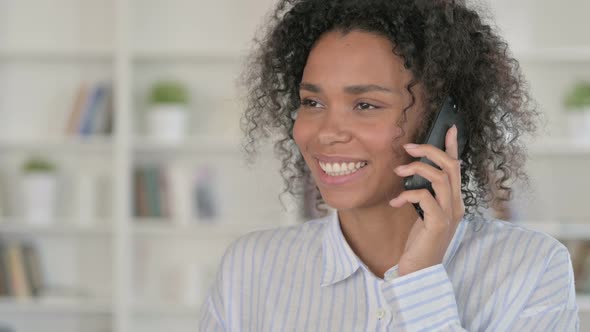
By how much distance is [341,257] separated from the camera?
153 cm

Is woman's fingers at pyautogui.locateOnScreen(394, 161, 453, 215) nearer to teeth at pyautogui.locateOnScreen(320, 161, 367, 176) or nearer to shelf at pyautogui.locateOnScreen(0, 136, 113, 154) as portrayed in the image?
teeth at pyautogui.locateOnScreen(320, 161, 367, 176)

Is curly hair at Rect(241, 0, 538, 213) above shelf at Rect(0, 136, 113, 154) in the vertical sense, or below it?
above

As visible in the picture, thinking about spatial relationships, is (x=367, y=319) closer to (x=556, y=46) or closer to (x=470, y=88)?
(x=470, y=88)

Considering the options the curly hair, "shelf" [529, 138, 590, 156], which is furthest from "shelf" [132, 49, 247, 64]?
the curly hair

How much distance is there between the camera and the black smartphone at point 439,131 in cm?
143

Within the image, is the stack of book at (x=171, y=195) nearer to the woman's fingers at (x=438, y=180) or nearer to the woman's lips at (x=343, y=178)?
the woman's lips at (x=343, y=178)

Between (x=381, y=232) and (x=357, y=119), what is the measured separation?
218mm

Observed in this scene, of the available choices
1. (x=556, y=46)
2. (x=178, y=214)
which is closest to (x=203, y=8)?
(x=178, y=214)

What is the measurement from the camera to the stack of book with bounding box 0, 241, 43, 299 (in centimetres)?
414

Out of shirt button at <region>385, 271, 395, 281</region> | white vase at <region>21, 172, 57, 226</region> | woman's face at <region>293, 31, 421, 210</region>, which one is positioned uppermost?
woman's face at <region>293, 31, 421, 210</region>

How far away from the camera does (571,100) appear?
397 cm

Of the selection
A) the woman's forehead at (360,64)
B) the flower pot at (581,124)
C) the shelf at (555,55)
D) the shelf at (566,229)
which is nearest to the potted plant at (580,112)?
the flower pot at (581,124)

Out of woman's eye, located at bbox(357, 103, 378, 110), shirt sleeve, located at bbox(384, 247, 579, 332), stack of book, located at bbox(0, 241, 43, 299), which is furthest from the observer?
stack of book, located at bbox(0, 241, 43, 299)

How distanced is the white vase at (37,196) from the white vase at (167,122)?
1.74 feet
